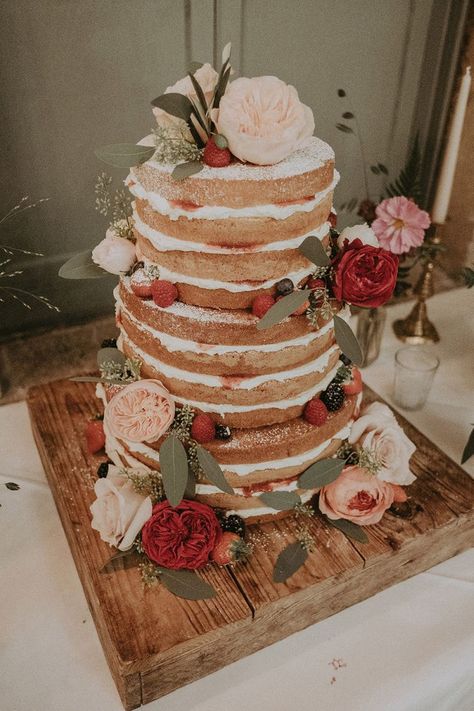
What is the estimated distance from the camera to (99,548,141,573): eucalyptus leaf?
1347 mm

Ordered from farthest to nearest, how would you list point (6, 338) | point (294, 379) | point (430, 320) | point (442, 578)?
point (430, 320) < point (6, 338) < point (442, 578) < point (294, 379)

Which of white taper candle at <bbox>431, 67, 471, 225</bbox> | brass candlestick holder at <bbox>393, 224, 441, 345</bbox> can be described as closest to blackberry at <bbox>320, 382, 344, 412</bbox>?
white taper candle at <bbox>431, 67, 471, 225</bbox>

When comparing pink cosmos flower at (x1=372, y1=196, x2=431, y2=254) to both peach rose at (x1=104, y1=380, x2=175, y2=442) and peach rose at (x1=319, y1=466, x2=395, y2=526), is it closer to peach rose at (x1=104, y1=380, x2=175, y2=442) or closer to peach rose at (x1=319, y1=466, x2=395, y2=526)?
peach rose at (x1=319, y1=466, x2=395, y2=526)

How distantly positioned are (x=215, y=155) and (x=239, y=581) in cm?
85

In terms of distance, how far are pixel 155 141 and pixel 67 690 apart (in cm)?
106

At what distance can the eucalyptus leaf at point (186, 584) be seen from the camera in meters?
1.29

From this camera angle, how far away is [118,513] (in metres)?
1.31

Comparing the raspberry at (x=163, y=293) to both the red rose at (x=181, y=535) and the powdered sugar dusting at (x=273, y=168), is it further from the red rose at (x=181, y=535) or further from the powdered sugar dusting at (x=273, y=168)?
the red rose at (x=181, y=535)

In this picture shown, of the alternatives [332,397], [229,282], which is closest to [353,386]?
[332,397]

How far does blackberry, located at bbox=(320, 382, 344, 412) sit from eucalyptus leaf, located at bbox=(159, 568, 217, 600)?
45 cm

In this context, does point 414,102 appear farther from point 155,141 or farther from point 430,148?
point 155,141

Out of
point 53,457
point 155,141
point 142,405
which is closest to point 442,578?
point 142,405

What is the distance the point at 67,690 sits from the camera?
1234 millimetres

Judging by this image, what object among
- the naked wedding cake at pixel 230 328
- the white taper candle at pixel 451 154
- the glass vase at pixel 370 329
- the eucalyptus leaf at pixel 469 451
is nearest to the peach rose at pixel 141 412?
the naked wedding cake at pixel 230 328
